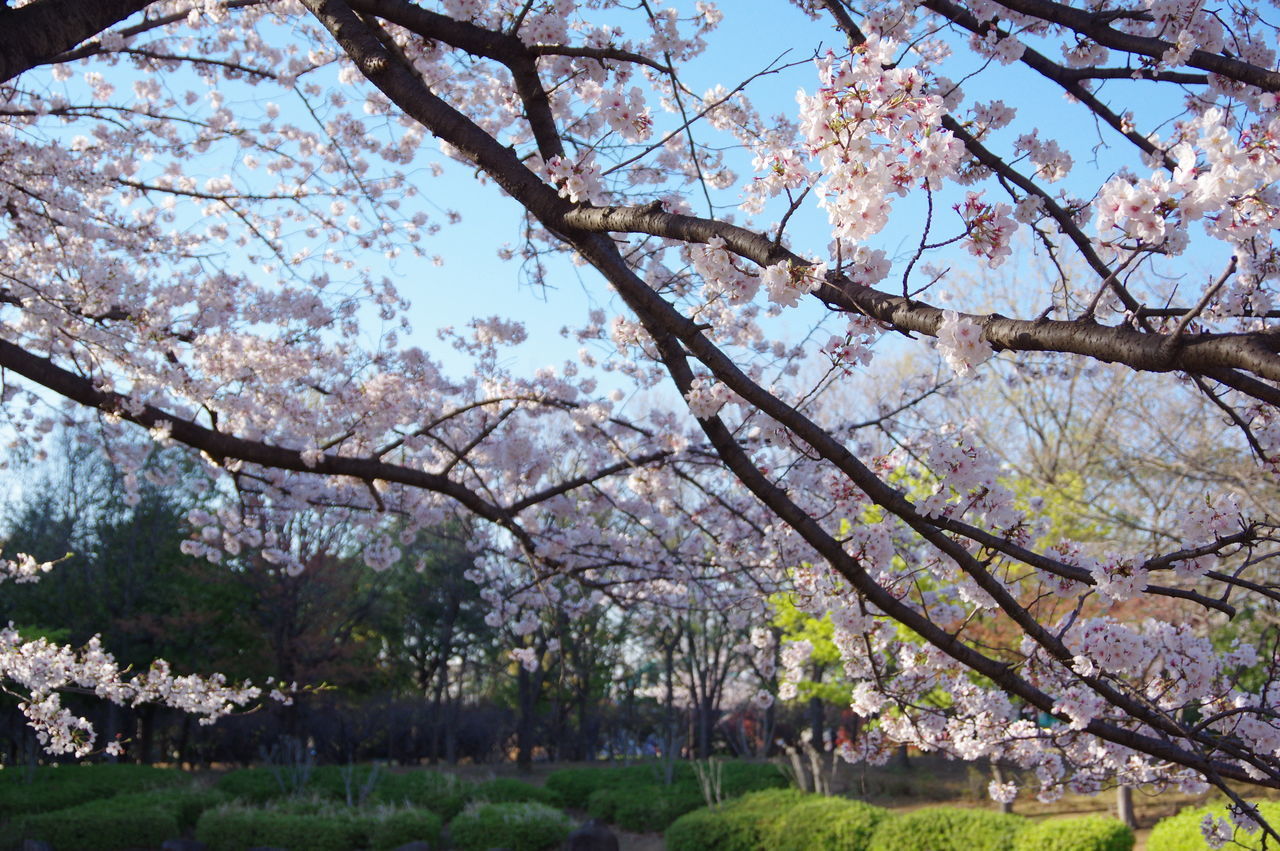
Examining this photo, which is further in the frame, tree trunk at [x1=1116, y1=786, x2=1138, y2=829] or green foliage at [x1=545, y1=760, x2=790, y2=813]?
green foliage at [x1=545, y1=760, x2=790, y2=813]

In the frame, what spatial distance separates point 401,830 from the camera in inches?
468

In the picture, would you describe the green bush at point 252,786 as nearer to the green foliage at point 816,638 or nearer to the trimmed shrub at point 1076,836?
the green foliage at point 816,638

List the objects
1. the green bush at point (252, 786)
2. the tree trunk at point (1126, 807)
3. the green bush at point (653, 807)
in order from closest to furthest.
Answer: the tree trunk at point (1126, 807), the green bush at point (653, 807), the green bush at point (252, 786)

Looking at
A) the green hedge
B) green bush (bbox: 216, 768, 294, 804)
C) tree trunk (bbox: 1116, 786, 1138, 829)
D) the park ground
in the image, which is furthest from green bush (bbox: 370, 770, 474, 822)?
tree trunk (bbox: 1116, 786, 1138, 829)

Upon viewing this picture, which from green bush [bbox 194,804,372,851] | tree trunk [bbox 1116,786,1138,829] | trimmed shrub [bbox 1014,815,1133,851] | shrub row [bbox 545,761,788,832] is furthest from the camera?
shrub row [bbox 545,761,788,832]

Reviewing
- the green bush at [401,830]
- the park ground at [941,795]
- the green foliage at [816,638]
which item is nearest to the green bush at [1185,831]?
the park ground at [941,795]

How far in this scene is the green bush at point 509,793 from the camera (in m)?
14.6

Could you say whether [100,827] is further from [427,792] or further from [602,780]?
[602,780]

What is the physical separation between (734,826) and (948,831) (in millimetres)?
2546

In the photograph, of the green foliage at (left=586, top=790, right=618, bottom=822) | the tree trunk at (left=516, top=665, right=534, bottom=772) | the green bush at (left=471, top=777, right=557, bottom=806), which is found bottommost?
the green foliage at (left=586, top=790, right=618, bottom=822)

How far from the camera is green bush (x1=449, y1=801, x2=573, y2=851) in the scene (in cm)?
1173

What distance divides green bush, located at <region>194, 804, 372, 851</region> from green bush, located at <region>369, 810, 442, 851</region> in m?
0.23

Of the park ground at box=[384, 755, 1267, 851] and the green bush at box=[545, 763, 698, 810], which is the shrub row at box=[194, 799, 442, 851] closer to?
the park ground at box=[384, 755, 1267, 851]

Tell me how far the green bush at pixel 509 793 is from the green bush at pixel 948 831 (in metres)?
6.55
